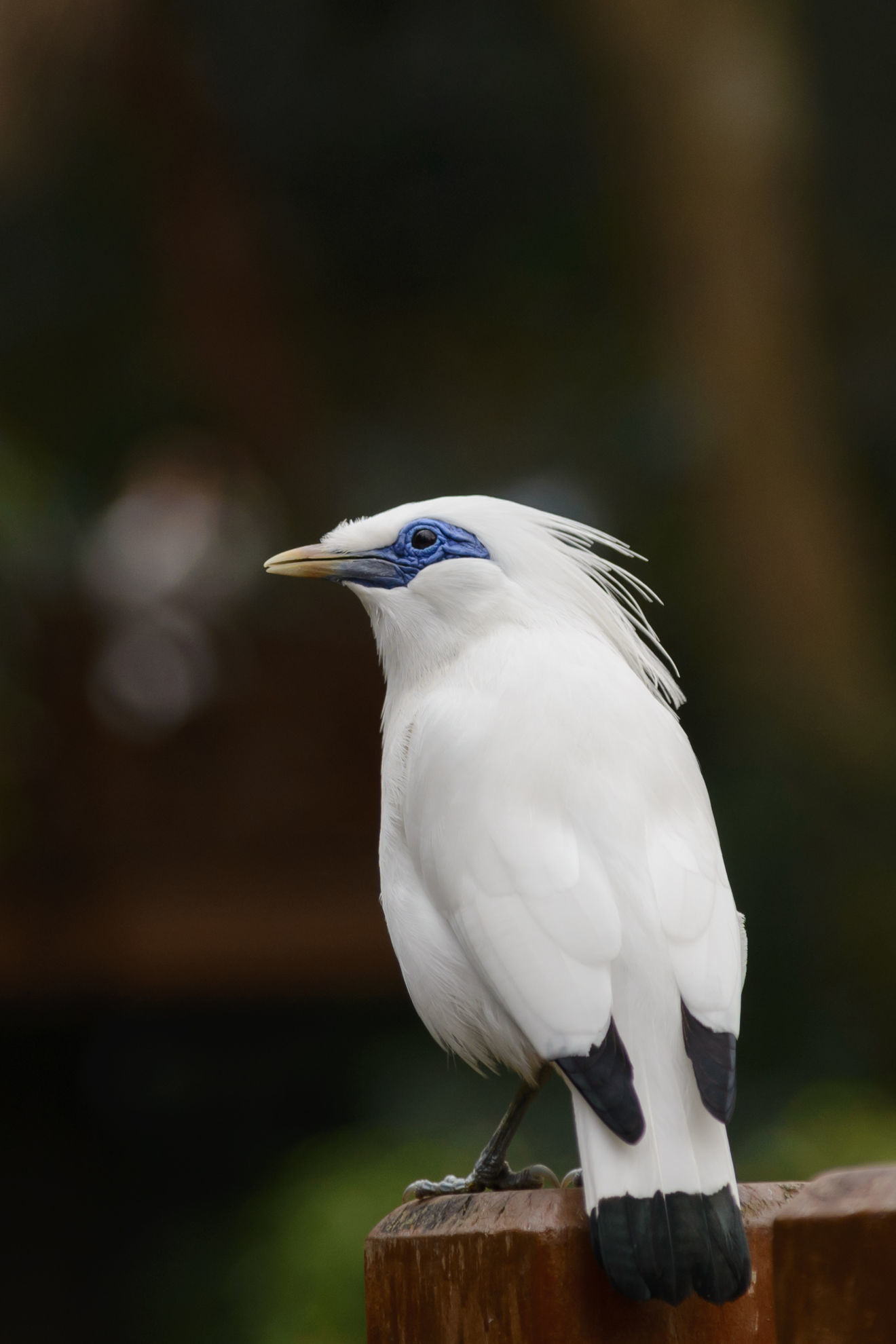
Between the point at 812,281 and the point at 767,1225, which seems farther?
the point at 812,281

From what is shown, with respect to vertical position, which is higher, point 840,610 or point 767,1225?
point 840,610

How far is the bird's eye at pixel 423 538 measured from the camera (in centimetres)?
279

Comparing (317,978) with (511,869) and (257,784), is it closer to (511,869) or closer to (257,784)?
(257,784)

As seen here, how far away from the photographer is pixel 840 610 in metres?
5.96

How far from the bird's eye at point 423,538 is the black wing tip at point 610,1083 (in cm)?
106

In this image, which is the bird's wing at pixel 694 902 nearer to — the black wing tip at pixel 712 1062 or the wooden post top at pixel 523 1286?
the black wing tip at pixel 712 1062

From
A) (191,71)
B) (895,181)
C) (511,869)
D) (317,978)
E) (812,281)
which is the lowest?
(317,978)

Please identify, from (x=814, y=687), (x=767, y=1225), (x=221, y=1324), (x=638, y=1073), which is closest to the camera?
(x=767, y=1225)

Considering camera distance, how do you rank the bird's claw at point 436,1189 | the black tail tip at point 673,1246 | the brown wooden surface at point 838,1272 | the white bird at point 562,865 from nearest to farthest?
the brown wooden surface at point 838,1272
the black tail tip at point 673,1246
the white bird at point 562,865
the bird's claw at point 436,1189

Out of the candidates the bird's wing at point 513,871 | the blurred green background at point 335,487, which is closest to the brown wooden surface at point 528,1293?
the bird's wing at point 513,871

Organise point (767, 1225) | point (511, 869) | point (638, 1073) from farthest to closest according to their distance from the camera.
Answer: point (511, 869)
point (638, 1073)
point (767, 1225)

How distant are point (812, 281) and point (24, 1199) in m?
4.85

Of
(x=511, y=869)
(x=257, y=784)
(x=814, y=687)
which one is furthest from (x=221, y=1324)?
(x=511, y=869)

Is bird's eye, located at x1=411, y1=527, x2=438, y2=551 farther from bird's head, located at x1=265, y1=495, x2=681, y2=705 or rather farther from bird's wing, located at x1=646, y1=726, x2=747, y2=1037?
bird's wing, located at x1=646, y1=726, x2=747, y2=1037
